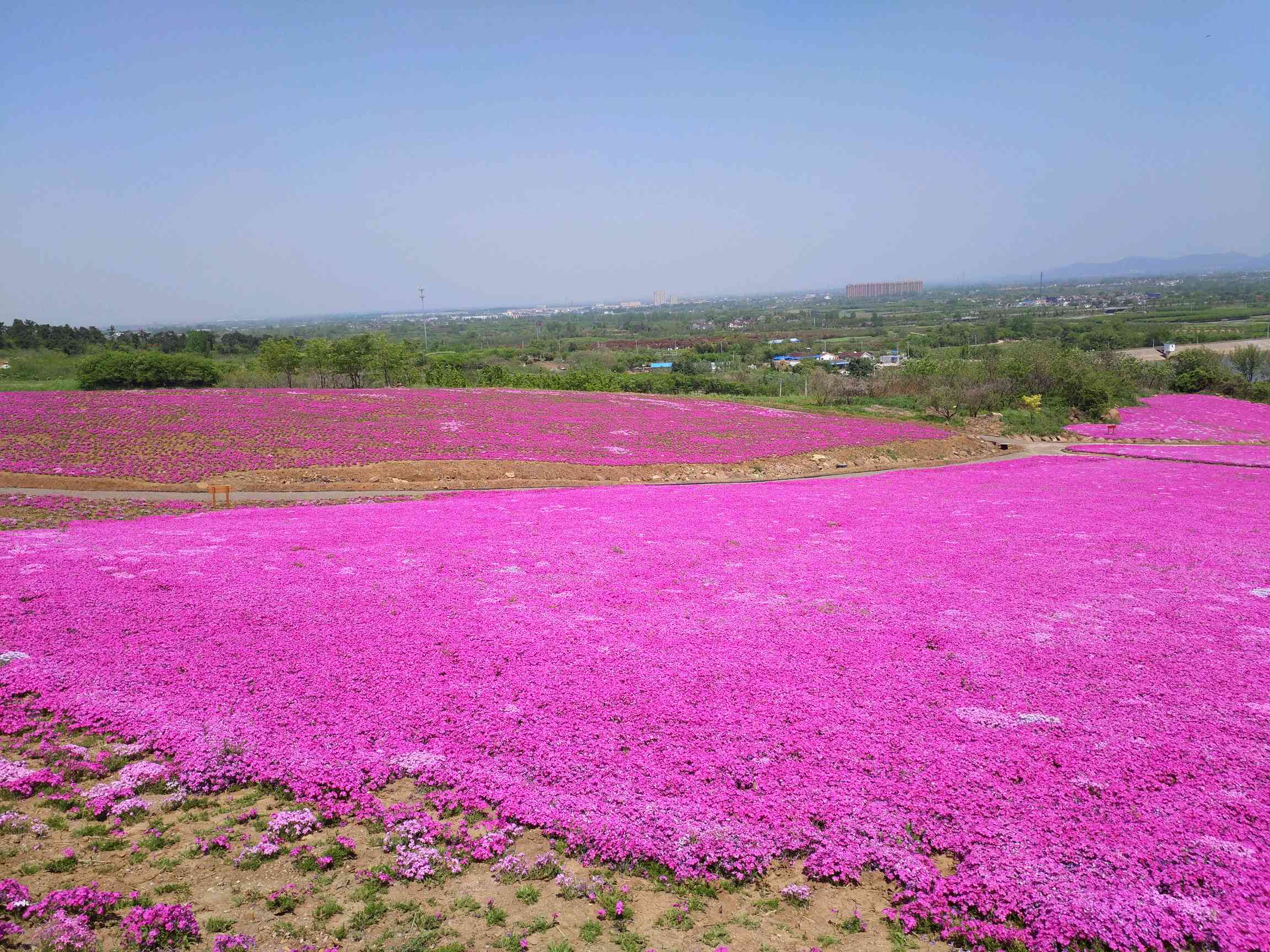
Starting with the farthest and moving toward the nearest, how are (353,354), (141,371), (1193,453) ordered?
(353,354) → (141,371) → (1193,453)

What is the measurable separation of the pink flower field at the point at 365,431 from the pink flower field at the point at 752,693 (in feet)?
48.1

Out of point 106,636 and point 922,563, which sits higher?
point 106,636

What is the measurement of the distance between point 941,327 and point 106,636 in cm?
19633

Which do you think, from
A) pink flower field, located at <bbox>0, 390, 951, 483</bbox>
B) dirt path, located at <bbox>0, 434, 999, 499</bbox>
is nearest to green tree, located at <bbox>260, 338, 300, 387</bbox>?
pink flower field, located at <bbox>0, 390, 951, 483</bbox>

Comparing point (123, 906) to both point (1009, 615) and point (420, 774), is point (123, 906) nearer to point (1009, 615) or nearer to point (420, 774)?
Result: point (420, 774)

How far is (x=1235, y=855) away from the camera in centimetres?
613

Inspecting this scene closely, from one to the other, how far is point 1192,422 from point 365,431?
192 feet

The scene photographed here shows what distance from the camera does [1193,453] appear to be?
38.2 m

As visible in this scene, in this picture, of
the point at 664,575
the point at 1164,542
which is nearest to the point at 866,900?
the point at 664,575

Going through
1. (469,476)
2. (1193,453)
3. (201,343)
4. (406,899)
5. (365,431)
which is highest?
(201,343)

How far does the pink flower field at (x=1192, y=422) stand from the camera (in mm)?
46594

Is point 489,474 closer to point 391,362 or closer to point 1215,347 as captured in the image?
point 391,362

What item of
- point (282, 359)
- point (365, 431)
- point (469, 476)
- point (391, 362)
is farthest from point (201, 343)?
point (469, 476)

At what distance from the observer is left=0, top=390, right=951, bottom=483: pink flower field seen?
30422mm
